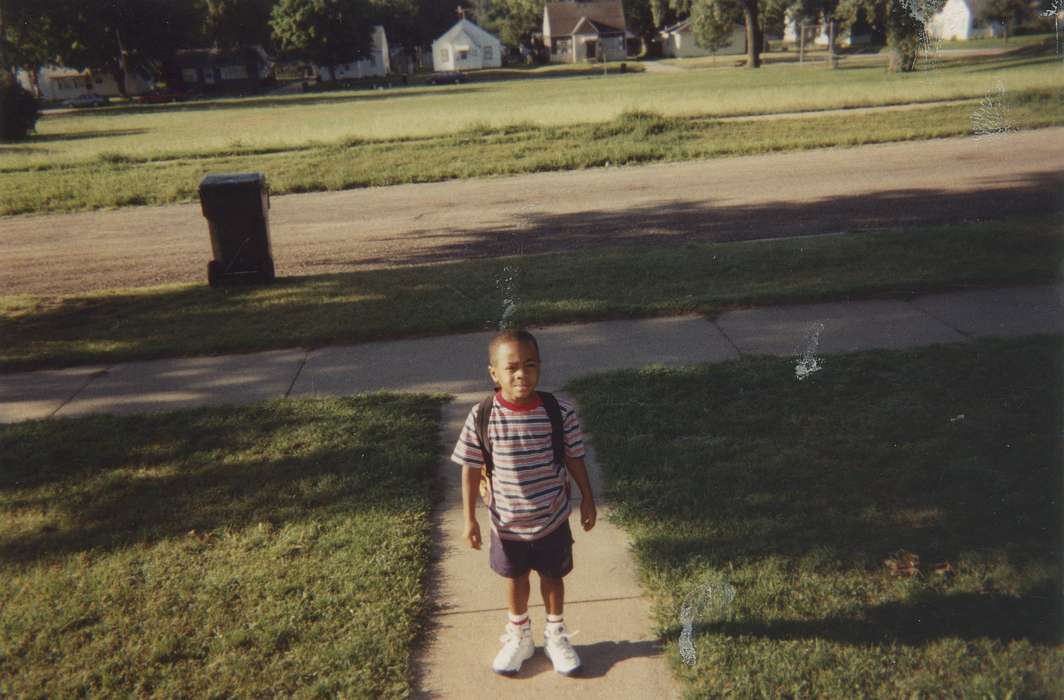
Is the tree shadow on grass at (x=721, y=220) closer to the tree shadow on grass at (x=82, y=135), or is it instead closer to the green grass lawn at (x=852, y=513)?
the green grass lawn at (x=852, y=513)

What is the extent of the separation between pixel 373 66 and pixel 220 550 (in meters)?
101

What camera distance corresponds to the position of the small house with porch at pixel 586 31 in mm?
100938

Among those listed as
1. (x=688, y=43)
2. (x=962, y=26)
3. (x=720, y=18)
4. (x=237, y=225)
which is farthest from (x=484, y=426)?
(x=688, y=43)

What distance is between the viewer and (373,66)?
9856cm

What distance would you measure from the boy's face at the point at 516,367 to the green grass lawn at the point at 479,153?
47.7 feet

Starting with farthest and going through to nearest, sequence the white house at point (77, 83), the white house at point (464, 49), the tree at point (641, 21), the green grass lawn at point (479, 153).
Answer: the tree at point (641, 21) < the white house at point (464, 49) < the white house at point (77, 83) < the green grass lawn at point (479, 153)

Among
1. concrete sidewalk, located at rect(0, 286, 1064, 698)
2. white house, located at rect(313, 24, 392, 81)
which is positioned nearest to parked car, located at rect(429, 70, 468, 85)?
white house, located at rect(313, 24, 392, 81)

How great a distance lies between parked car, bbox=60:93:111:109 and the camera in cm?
6884

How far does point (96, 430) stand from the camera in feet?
18.8

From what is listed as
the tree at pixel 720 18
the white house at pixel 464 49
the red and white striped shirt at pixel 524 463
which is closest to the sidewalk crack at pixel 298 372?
the red and white striped shirt at pixel 524 463

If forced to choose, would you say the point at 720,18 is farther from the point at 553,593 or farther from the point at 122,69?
the point at 553,593

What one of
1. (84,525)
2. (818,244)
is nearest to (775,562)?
(84,525)

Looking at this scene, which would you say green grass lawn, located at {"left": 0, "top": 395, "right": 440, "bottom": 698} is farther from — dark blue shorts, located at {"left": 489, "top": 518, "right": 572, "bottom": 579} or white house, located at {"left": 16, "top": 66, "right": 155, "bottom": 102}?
white house, located at {"left": 16, "top": 66, "right": 155, "bottom": 102}

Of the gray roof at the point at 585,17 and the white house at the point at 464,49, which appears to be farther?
the gray roof at the point at 585,17
